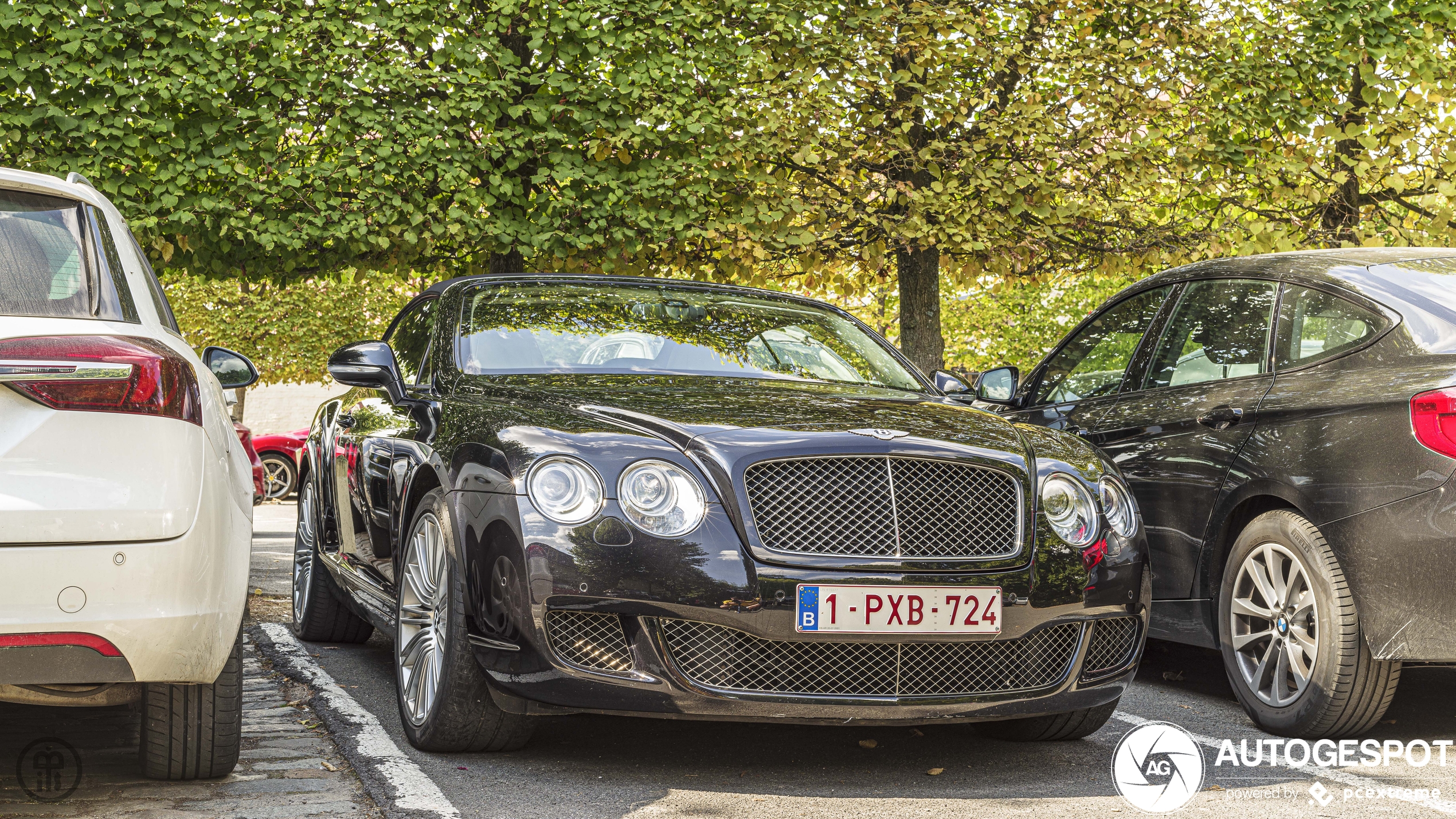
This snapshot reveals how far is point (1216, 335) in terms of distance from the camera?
17.8ft

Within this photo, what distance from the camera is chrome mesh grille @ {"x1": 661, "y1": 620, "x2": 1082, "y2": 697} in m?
3.68

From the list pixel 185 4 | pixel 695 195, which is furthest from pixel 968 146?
pixel 185 4

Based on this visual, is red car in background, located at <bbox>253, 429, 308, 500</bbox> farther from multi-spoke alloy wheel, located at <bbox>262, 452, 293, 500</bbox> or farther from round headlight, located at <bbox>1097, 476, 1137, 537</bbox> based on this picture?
round headlight, located at <bbox>1097, 476, 1137, 537</bbox>

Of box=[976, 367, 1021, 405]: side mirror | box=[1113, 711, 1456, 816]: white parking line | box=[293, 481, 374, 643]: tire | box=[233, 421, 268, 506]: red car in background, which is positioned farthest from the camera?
box=[233, 421, 268, 506]: red car in background

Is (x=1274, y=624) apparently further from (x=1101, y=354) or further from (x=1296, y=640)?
(x=1101, y=354)

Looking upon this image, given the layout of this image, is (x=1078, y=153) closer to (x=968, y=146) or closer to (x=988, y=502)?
(x=968, y=146)

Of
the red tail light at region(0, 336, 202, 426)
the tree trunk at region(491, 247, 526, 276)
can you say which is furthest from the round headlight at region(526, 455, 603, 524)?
the tree trunk at region(491, 247, 526, 276)

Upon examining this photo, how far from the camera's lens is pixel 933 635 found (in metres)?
3.72

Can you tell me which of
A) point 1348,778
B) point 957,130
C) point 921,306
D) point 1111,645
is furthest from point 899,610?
point 957,130

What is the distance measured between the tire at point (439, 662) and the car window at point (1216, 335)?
294cm

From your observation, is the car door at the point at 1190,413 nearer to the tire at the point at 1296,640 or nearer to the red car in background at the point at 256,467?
the tire at the point at 1296,640

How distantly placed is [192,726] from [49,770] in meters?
0.56

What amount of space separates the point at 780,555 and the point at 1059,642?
3.02 ft

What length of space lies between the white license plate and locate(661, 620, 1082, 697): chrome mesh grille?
0.17 feet
